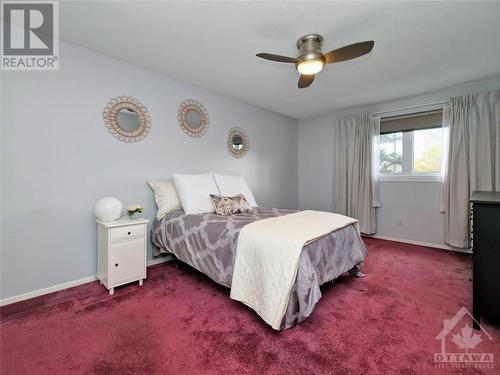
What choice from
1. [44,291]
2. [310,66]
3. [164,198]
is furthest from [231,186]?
[44,291]

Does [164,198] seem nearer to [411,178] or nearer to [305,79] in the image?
[305,79]

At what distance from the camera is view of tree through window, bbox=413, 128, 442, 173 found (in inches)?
Answer: 138

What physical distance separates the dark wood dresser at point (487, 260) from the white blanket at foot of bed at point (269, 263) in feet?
3.19

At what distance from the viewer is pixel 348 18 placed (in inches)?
74.1

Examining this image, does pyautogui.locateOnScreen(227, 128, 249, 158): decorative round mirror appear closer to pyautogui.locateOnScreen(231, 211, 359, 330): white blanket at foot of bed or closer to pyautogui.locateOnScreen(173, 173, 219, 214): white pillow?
pyautogui.locateOnScreen(173, 173, 219, 214): white pillow

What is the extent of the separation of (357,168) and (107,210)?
3.95 metres

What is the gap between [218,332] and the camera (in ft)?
5.18

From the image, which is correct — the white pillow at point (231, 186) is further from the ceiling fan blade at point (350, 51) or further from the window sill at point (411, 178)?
the window sill at point (411, 178)

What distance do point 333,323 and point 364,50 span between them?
2155 mm

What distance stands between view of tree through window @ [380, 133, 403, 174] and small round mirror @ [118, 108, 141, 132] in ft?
13.0

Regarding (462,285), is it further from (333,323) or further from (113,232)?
(113,232)

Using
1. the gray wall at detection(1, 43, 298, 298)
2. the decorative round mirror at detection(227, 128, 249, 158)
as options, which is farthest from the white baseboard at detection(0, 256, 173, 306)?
the decorative round mirror at detection(227, 128, 249, 158)

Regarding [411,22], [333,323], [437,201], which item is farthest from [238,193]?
[437,201]

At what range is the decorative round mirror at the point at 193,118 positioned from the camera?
3.12 meters
